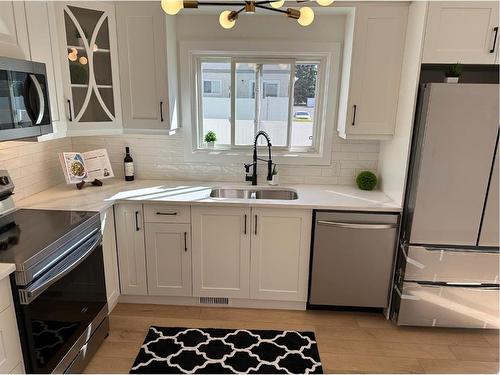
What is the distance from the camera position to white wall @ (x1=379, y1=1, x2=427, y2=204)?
89.7 inches

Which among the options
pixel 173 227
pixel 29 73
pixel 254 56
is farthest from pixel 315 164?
pixel 29 73

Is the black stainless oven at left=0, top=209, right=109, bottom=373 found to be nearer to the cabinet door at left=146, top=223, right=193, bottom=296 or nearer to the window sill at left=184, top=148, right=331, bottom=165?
the cabinet door at left=146, top=223, right=193, bottom=296

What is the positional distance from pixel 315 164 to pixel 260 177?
20.3 inches

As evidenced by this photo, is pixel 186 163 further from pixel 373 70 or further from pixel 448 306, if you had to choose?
pixel 448 306

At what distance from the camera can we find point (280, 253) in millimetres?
2627

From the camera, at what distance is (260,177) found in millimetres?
3115

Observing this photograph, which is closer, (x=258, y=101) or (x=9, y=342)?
(x=9, y=342)

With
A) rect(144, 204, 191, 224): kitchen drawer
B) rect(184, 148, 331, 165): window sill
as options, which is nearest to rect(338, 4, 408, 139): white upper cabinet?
rect(184, 148, 331, 165): window sill

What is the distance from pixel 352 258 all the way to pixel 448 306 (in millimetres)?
753

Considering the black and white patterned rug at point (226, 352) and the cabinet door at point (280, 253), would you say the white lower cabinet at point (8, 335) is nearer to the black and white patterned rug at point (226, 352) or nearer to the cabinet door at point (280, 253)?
the black and white patterned rug at point (226, 352)

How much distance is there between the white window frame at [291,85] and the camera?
2857 mm

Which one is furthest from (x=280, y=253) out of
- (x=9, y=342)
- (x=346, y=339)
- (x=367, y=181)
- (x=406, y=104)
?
(x=9, y=342)

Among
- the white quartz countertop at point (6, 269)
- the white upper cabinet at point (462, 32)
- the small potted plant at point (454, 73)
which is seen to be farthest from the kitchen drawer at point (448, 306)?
the white quartz countertop at point (6, 269)

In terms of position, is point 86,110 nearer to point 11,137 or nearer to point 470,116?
point 11,137
